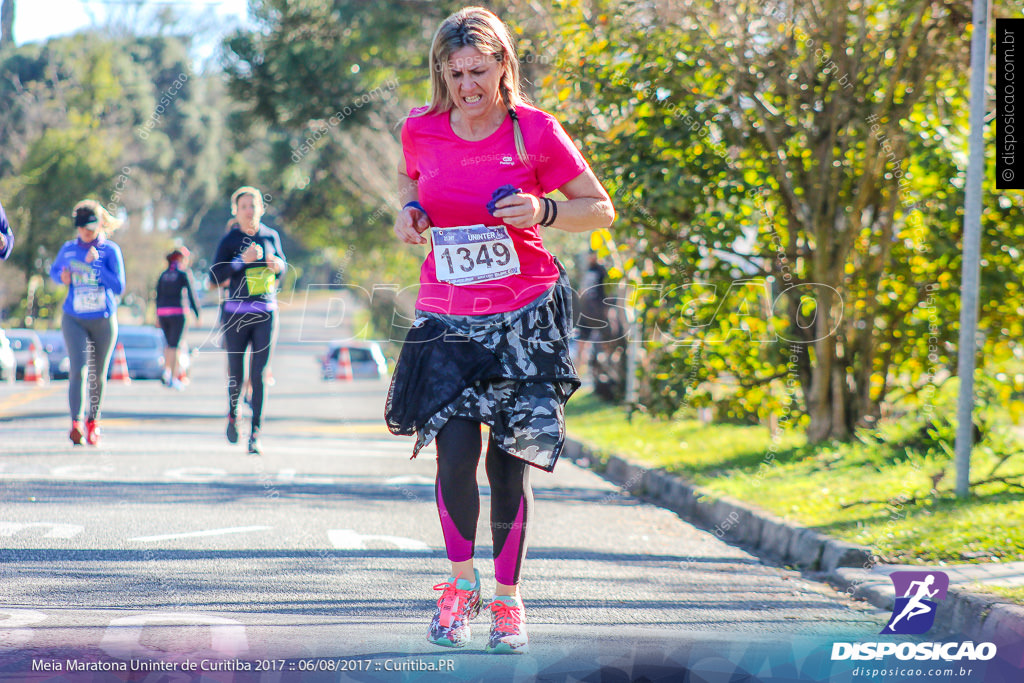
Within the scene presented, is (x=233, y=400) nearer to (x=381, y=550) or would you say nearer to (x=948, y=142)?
(x=381, y=550)

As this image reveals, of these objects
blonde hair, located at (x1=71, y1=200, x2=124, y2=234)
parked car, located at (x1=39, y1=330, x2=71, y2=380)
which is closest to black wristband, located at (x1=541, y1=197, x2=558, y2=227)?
blonde hair, located at (x1=71, y1=200, x2=124, y2=234)

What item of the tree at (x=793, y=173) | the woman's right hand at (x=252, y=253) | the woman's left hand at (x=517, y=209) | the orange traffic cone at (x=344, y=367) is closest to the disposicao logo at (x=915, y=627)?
the woman's left hand at (x=517, y=209)

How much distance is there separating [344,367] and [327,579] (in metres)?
26.8

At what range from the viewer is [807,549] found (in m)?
6.13

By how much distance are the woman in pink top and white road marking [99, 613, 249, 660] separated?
62cm

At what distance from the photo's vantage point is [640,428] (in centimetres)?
1228

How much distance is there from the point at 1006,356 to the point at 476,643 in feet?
21.6

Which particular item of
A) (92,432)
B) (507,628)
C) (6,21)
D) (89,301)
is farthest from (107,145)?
(507,628)

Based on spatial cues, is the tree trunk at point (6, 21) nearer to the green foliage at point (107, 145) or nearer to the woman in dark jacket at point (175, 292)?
the woman in dark jacket at point (175, 292)

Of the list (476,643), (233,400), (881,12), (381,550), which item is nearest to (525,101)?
(476,643)

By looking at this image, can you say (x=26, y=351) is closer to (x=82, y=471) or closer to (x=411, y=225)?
(x=82, y=471)

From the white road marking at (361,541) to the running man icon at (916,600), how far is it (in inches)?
86.3

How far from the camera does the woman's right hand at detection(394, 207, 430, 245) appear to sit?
11.7 feet

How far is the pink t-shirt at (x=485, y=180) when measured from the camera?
3.59m
